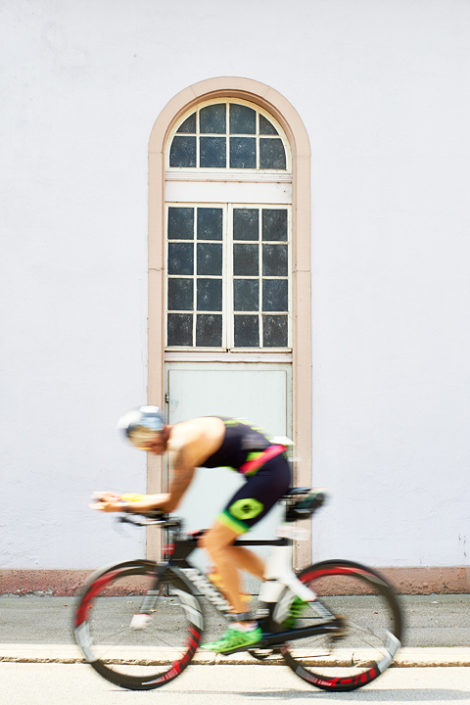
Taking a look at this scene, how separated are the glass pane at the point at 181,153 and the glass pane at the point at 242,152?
375mm

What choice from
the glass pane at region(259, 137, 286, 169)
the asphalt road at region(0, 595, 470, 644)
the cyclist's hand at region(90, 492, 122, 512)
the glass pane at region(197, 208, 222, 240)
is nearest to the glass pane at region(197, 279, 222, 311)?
the glass pane at region(197, 208, 222, 240)

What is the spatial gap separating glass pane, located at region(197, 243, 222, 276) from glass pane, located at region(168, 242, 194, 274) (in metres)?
0.08

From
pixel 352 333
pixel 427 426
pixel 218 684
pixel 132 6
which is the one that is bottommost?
pixel 218 684

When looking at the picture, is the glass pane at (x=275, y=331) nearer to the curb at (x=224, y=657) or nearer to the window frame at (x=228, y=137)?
the window frame at (x=228, y=137)

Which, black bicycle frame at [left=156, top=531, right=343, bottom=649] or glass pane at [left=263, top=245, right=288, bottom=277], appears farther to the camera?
glass pane at [left=263, top=245, right=288, bottom=277]

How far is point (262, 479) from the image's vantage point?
4.91m

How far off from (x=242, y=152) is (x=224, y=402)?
93.0 inches

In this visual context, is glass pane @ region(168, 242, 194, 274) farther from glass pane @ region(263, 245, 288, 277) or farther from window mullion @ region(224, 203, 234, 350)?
glass pane @ region(263, 245, 288, 277)

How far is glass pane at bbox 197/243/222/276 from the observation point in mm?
9250

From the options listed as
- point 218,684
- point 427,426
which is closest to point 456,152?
point 427,426

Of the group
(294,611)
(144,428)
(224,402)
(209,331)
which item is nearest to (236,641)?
(294,611)

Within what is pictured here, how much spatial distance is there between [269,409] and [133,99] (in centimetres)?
305

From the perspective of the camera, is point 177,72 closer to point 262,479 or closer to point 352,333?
point 352,333

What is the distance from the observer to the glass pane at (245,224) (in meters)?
9.31
